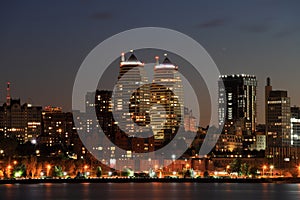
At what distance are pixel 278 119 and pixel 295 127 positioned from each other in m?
5.50

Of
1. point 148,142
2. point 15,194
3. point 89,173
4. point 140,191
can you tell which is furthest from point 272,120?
point 15,194

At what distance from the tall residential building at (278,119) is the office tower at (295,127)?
1.17 m

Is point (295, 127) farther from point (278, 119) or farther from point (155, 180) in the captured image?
point (155, 180)

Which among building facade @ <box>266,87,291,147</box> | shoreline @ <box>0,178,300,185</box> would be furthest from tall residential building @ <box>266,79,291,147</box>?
shoreline @ <box>0,178,300,185</box>

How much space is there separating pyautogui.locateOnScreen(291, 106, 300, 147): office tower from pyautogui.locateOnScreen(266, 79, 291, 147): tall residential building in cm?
117

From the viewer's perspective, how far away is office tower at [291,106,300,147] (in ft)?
620

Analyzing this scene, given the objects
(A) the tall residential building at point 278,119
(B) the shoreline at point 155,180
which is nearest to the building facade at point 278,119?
(A) the tall residential building at point 278,119

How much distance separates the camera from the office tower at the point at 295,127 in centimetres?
18886

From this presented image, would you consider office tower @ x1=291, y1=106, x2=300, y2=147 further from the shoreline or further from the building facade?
A: the shoreline

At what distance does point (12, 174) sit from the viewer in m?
126

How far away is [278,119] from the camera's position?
189375 millimetres

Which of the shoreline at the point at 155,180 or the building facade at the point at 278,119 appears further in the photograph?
the building facade at the point at 278,119

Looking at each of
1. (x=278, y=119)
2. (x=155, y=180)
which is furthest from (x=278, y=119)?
(x=155, y=180)

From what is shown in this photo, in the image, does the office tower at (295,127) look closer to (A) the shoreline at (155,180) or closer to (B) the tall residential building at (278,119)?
(B) the tall residential building at (278,119)
